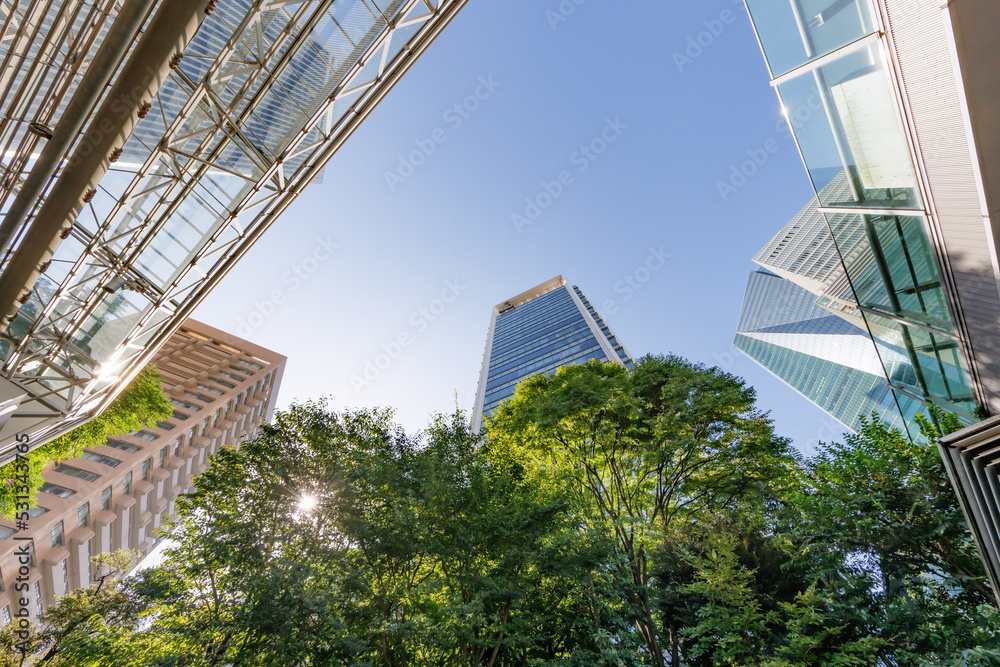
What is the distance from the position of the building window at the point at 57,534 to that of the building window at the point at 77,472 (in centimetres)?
432

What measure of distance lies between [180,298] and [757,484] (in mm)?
19279

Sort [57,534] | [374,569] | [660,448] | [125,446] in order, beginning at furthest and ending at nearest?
1. [125,446]
2. [57,534]
3. [660,448]
4. [374,569]

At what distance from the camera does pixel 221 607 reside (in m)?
8.69

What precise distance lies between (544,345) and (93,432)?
1790 inches

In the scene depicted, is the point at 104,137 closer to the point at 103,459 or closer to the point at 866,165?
the point at 866,165

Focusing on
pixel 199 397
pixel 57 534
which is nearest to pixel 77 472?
pixel 57 534

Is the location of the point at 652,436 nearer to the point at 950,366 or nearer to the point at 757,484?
the point at 757,484

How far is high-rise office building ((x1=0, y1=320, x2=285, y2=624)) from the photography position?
1273 inches

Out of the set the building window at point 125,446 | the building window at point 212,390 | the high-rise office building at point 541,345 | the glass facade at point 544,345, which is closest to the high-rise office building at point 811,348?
the high-rise office building at point 541,345

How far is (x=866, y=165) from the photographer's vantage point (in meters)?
8.03

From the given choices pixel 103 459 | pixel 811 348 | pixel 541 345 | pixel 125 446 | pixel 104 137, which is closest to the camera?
pixel 104 137

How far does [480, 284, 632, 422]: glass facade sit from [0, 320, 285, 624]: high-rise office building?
99.2ft

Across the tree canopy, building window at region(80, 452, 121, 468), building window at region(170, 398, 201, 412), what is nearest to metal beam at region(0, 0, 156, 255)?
the tree canopy

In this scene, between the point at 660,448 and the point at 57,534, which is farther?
the point at 57,534
